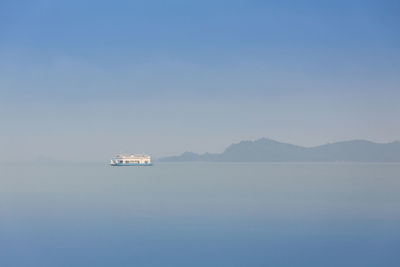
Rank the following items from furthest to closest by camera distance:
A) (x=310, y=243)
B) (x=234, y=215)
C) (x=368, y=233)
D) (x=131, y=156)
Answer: (x=131, y=156)
(x=234, y=215)
(x=368, y=233)
(x=310, y=243)

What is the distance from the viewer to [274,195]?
92.8ft

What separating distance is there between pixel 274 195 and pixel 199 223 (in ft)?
39.0

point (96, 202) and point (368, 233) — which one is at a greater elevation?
point (96, 202)

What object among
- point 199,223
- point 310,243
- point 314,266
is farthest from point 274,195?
point 314,266

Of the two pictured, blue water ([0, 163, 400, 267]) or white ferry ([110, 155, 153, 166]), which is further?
white ferry ([110, 155, 153, 166])

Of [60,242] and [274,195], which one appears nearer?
[60,242]

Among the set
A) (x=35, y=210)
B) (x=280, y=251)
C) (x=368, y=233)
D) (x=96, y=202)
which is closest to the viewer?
(x=280, y=251)

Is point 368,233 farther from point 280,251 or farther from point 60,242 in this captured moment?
point 60,242

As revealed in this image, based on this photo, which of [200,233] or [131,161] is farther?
[131,161]

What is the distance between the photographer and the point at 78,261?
12305mm

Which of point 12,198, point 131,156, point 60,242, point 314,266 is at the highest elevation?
point 131,156

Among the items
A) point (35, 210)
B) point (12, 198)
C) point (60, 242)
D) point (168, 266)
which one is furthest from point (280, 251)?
point (12, 198)

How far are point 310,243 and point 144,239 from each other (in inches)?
238

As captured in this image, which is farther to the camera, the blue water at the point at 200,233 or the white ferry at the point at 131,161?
the white ferry at the point at 131,161
